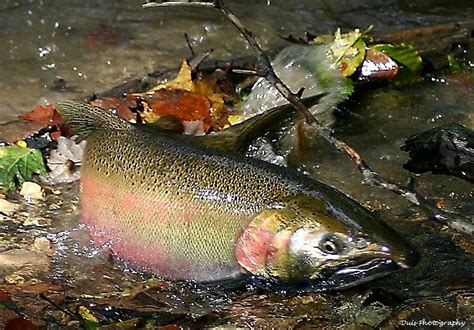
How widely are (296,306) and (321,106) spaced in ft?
5.60

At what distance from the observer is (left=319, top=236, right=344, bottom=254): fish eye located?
3178mm

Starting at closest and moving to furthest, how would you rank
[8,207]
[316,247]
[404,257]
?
[404,257]
[316,247]
[8,207]

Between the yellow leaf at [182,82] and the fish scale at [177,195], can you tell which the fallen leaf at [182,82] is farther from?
the fish scale at [177,195]

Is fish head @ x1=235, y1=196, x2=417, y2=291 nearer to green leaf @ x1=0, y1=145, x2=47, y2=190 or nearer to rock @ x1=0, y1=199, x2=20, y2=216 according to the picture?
rock @ x1=0, y1=199, x2=20, y2=216

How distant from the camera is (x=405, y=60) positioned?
5.53 metres

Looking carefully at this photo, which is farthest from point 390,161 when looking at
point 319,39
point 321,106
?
point 319,39

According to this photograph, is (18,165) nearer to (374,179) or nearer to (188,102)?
(188,102)

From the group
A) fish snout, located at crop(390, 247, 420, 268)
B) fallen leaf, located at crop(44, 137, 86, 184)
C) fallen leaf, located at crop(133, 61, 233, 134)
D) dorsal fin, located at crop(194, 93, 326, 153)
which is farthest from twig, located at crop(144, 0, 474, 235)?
fallen leaf, located at crop(44, 137, 86, 184)

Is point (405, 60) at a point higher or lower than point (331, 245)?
lower

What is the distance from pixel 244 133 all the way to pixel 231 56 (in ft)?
7.03

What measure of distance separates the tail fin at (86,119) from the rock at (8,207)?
0.58 metres

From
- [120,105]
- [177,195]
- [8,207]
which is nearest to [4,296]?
[177,195]

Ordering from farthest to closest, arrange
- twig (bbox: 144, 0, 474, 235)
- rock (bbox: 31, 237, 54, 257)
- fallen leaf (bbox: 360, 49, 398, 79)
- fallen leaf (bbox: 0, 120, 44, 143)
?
fallen leaf (bbox: 360, 49, 398, 79), fallen leaf (bbox: 0, 120, 44, 143), rock (bbox: 31, 237, 54, 257), twig (bbox: 144, 0, 474, 235)

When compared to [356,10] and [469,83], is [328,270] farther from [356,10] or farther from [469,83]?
[356,10]
